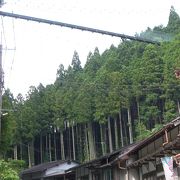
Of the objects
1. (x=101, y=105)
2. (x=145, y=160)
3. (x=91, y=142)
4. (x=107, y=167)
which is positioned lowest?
A: (x=107, y=167)

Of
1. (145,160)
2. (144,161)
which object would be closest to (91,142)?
(144,161)

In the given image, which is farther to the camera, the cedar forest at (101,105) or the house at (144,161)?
the cedar forest at (101,105)

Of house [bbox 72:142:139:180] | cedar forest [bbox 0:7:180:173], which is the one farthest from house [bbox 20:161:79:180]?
house [bbox 72:142:139:180]

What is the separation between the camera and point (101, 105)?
60844 millimetres

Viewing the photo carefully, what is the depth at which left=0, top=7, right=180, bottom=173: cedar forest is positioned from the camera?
190ft

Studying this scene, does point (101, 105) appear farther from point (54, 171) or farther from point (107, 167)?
point (107, 167)

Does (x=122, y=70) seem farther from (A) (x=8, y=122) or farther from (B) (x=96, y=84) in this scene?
(A) (x=8, y=122)

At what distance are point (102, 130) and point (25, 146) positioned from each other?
15.2m

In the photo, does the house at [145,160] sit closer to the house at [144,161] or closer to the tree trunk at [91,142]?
the house at [144,161]

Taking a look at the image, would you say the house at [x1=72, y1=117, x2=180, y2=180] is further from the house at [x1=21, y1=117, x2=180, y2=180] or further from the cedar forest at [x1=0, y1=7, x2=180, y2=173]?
the cedar forest at [x1=0, y1=7, x2=180, y2=173]

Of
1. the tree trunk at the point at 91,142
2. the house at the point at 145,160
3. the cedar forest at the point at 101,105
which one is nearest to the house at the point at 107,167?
the house at the point at 145,160

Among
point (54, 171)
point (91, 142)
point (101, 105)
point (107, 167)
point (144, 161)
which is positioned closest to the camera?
point (144, 161)

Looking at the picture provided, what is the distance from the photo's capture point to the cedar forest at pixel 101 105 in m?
57.9

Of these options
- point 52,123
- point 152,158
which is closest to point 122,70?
point 52,123
